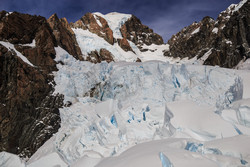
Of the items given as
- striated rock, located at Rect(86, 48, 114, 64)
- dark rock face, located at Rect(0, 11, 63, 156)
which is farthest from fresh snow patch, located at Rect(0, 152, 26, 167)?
striated rock, located at Rect(86, 48, 114, 64)

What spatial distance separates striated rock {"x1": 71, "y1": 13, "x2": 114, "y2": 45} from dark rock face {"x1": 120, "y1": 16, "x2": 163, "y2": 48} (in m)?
11.7

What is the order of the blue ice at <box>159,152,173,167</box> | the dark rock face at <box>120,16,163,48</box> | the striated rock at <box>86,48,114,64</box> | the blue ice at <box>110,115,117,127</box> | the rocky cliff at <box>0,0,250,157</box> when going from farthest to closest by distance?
1. the dark rock face at <box>120,16,163,48</box>
2. the striated rock at <box>86,48,114,64</box>
3. the rocky cliff at <box>0,0,250,157</box>
4. the blue ice at <box>110,115,117,127</box>
5. the blue ice at <box>159,152,173,167</box>

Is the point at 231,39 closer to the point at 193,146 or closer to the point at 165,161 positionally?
the point at 193,146

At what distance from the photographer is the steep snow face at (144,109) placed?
9203mm

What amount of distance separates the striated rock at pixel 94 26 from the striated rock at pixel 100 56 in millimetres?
9492

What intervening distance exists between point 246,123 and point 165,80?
20.1ft

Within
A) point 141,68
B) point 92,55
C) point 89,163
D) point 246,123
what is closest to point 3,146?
point 89,163

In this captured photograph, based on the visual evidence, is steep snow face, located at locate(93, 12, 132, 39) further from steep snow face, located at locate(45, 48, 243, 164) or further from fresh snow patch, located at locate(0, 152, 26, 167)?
fresh snow patch, located at locate(0, 152, 26, 167)

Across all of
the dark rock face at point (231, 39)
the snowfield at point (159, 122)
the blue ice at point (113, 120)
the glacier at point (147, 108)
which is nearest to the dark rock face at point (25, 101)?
the snowfield at point (159, 122)

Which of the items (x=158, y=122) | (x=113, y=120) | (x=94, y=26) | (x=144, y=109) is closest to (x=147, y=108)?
(x=144, y=109)

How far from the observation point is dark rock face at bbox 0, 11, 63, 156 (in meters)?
15.8

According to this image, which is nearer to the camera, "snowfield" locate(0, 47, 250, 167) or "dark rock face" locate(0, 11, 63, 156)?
"snowfield" locate(0, 47, 250, 167)

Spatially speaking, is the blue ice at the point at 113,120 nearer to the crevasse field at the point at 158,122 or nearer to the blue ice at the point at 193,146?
the crevasse field at the point at 158,122

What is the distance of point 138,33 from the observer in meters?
75.3
